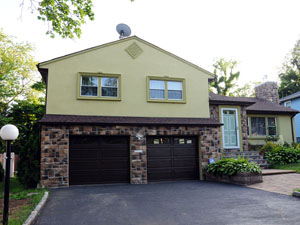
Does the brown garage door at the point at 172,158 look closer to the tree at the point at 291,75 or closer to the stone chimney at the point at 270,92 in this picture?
the stone chimney at the point at 270,92

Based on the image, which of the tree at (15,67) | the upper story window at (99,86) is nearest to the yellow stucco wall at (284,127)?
the upper story window at (99,86)

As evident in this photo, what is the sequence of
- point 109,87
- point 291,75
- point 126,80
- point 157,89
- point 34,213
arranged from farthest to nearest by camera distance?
point 291,75
point 157,89
point 126,80
point 109,87
point 34,213

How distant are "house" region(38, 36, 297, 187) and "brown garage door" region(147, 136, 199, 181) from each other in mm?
45

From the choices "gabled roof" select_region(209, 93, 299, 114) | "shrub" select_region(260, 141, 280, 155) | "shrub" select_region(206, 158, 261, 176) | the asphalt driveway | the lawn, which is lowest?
the asphalt driveway

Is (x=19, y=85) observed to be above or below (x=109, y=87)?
above

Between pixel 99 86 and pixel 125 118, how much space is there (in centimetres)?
194

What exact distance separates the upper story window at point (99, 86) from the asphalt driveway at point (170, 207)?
4.43 metres

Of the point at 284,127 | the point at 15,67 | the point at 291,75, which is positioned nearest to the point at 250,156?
the point at 284,127

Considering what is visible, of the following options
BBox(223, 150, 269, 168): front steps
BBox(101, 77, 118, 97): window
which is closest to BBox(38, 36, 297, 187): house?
BBox(101, 77, 118, 97): window

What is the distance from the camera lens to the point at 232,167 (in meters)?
10.5

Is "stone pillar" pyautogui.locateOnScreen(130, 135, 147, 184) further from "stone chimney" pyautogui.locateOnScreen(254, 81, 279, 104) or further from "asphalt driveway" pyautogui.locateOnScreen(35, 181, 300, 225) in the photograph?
"stone chimney" pyautogui.locateOnScreen(254, 81, 279, 104)

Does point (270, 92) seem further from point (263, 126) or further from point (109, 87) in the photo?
point (109, 87)

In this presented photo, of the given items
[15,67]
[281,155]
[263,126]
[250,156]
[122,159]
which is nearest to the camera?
[122,159]

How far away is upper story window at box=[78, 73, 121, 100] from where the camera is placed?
38.4 feet
